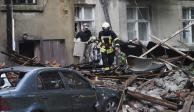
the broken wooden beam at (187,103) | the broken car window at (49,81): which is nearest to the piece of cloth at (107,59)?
the broken wooden beam at (187,103)

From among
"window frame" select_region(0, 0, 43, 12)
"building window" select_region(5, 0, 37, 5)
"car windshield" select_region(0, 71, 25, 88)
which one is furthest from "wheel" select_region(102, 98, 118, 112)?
"building window" select_region(5, 0, 37, 5)

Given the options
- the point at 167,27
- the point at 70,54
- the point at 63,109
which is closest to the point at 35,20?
the point at 70,54

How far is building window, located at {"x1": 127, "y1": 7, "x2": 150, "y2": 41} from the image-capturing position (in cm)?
2427

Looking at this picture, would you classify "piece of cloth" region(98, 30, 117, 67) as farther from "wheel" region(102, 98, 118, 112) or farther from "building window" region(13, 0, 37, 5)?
"wheel" region(102, 98, 118, 112)

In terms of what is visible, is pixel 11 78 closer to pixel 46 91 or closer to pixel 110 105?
pixel 46 91

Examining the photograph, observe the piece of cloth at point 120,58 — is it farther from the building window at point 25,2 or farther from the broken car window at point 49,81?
the broken car window at point 49,81

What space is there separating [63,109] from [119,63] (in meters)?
8.86

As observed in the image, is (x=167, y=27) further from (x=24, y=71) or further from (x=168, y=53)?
(x=24, y=71)

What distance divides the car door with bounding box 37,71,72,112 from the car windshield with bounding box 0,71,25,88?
0.42 m

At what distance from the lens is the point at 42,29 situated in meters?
21.5

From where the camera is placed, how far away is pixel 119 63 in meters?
20.9

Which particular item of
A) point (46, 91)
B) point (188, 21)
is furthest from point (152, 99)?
point (188, 21)

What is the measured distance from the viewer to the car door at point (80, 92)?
12484mm

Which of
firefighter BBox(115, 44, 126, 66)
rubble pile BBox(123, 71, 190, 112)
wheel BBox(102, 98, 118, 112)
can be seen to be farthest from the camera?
firefighter BBox(115, 44, 126, 66)
